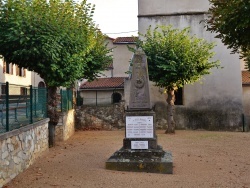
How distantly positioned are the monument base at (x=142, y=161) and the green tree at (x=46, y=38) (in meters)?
3.70

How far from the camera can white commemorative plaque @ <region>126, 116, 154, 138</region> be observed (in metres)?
8.11

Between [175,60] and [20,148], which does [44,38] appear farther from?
[175,60]

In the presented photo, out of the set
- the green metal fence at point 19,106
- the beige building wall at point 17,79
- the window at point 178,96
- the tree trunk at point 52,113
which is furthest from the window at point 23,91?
the beige building wall at point 17,79

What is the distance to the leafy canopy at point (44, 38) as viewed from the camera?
9.12 m

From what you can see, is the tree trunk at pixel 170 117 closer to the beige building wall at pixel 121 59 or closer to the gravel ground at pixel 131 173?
the gravel ground at pixel 131 173

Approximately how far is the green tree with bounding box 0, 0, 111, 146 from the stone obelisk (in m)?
2.58

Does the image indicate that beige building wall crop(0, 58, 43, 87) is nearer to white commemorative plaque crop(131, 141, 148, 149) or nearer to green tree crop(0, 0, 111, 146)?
green tree crop(0, 0, 111, 146)

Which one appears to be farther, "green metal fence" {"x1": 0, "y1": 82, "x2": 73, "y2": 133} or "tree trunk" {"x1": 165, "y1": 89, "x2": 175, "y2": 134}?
"tree trunk" {"x1": 165, "y1": 89, "x2": 175, "y2": 134}

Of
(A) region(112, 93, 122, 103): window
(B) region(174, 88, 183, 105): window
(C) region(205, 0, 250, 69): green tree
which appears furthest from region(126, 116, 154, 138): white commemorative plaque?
(A) region(112, 93, 122, 103): window

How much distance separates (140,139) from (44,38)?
4202 millimetres

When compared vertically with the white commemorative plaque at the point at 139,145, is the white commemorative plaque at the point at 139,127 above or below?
above

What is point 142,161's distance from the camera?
24.8 feet

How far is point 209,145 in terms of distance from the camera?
40.1 ft

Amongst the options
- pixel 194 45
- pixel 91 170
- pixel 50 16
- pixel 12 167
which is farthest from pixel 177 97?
pixel 12 167
